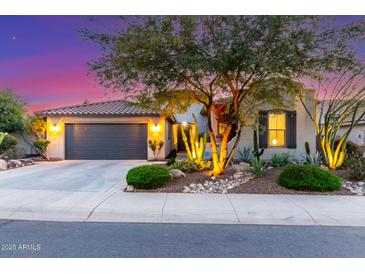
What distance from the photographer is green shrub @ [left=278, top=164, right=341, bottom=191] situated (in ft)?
24.2

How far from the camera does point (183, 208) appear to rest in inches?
232

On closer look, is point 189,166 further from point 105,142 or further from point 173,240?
point 105,142

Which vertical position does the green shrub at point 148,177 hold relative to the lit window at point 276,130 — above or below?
below

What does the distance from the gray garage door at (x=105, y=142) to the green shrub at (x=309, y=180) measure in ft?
32.9

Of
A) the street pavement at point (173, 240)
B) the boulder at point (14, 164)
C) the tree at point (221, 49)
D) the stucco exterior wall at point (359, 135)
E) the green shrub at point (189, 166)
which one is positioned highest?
the tree at point (221, 49)

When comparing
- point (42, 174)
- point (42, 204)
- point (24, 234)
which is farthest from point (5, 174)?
point (24, 234)

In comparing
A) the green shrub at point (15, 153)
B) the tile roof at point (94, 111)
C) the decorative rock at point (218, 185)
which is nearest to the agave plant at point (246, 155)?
the decorative rock at point (218, 185)

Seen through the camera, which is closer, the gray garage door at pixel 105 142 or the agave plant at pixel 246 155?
the agave plant at pixel 246 155

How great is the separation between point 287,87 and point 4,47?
1076cm

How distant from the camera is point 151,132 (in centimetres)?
1605

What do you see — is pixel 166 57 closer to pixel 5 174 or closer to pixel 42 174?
pixel 42 174

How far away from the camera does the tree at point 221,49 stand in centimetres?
703

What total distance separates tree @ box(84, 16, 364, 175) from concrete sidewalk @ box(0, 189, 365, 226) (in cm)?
346

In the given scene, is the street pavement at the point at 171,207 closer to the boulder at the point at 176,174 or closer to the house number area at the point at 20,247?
the house number area at the point at 20,247
